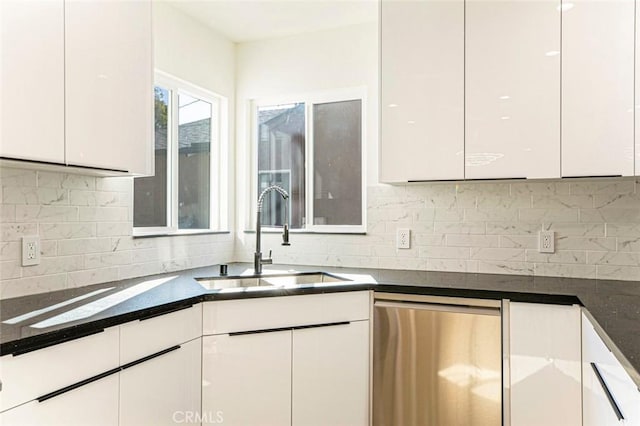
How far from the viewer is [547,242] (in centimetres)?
244

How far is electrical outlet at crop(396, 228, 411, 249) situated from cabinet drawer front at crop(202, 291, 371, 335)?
0.62m

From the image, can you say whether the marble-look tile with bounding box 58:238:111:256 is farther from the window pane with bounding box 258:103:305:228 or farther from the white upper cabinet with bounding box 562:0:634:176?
the white upper cabinet with bounding box 562:0:634:176

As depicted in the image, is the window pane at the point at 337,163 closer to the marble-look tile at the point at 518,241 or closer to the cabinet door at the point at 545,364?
the marble-look tile at the point at 518,241

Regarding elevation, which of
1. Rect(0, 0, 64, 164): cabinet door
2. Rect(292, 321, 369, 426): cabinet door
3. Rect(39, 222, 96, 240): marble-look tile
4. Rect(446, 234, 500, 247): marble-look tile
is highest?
Rect(0, 0, 64, 164): cabinet door

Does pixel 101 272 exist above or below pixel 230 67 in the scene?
below

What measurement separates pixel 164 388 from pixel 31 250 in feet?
2.64

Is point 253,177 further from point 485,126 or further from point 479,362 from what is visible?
point 479,362

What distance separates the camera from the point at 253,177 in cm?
322

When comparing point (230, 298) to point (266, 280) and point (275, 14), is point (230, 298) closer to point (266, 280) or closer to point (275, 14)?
point (266, 280)

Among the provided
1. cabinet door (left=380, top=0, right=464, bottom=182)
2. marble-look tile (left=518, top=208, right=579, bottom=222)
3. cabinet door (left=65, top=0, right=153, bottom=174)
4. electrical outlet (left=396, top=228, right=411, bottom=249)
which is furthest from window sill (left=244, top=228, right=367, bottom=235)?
cabinet door (left=65, top=0, right=153, bottom=174)

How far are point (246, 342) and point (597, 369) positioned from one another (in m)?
1.40

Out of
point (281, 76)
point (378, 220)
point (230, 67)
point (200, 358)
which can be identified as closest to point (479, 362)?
point (378, 220)

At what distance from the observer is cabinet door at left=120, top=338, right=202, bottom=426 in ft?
5.25

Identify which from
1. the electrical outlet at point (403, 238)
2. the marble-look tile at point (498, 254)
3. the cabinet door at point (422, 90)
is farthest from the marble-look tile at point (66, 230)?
the marble-look tile at point (498, 254)
